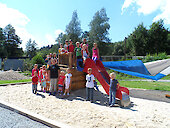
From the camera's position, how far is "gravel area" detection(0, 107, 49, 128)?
358 cm

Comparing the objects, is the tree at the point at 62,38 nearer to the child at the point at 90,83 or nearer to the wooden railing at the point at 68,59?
the wooden railing at the point at 68,59

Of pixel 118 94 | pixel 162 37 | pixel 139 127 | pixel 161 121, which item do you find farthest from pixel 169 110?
pixel 162 37

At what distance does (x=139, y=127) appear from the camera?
338 cm

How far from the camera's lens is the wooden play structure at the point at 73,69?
7001 millimetres

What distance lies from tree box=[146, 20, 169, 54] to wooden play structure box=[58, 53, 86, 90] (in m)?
32.4

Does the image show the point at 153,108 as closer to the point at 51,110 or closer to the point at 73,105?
the point at 73,105

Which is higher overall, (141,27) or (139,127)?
(141,27)

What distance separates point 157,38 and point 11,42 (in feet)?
142

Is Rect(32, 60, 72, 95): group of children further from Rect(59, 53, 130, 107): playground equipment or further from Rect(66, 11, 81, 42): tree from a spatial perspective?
Rect(66, 11, 81, 42): tree

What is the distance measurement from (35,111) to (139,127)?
10.1 ft

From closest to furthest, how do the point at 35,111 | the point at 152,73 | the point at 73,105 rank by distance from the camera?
1. the point at 35,111
2. the point at 73,105
3. the point at 152,73

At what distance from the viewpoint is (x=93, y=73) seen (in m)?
6.21

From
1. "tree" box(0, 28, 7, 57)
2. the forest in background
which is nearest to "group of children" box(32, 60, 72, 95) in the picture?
the forest in background

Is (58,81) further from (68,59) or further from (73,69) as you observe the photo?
(68,59)
